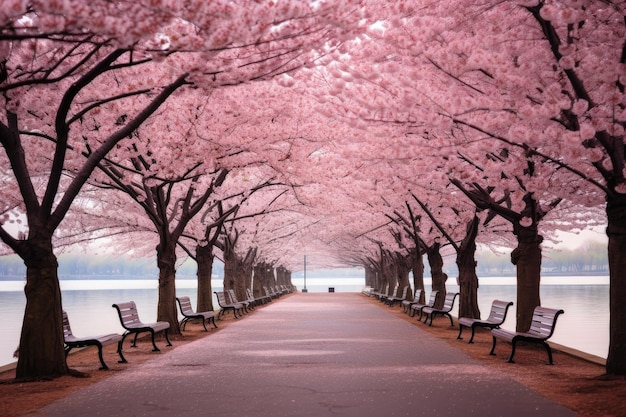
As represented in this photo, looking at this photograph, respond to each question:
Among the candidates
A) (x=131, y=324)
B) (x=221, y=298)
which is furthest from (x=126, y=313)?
(x=221, y=298)

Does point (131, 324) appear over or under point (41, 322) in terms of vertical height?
under

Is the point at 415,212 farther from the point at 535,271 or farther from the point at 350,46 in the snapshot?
the point at 350,46

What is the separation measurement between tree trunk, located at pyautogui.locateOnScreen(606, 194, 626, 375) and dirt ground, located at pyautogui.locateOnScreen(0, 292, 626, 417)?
11.8 inches

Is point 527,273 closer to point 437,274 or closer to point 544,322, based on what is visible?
point 544,322

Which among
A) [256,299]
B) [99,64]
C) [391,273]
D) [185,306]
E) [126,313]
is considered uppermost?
[99,64]

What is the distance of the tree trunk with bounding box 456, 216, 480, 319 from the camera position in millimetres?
23281

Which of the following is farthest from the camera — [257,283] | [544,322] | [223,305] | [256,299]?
[257,283]

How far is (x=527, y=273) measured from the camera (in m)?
16.5

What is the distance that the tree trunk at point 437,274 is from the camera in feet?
96.9

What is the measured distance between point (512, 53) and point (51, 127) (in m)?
9.68

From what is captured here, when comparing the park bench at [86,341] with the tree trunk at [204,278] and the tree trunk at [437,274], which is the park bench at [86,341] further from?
the tree trunk at [437,274]

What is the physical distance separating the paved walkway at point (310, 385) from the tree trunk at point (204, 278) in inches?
438

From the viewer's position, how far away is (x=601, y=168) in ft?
35.6

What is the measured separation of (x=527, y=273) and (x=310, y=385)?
7923mm
